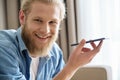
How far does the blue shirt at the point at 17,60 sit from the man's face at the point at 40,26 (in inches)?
1.9

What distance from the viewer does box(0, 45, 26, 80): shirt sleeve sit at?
1.04 m

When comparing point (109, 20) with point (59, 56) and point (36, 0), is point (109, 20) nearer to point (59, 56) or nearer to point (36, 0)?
point (59, 56)

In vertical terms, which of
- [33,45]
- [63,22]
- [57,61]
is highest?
[63,22]

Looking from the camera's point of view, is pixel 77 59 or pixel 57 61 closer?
pixel 77 59

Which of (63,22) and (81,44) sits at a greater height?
(63,22)

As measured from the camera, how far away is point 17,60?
110 cm

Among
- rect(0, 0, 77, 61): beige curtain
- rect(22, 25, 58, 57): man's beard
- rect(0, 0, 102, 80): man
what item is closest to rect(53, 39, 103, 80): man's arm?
rect(0, 0, 102, 80): man

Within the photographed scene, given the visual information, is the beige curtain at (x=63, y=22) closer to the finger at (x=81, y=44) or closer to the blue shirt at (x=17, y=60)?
the blue shirt at (x=17, y=60)

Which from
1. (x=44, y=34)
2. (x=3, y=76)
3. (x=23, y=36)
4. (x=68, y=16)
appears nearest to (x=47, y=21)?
(x=44, y=34)

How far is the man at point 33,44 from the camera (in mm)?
1070

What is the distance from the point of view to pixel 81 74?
5.86 feet

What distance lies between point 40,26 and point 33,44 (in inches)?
4.6

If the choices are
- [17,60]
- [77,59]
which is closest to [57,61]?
[77,59]

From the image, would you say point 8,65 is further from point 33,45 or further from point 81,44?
point 81,44
